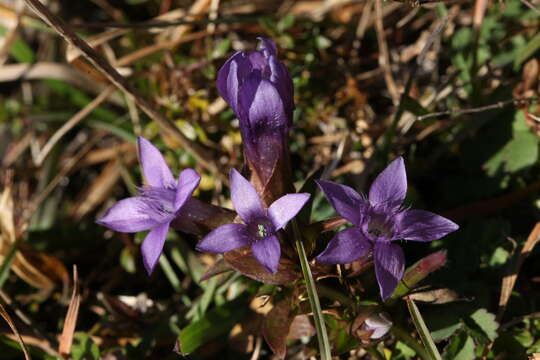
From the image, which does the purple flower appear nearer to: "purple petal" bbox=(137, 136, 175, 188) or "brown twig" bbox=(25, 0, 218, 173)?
"purple petal" bbox=(137, 136, 175, 188)

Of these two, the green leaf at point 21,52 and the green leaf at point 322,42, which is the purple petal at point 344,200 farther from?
the green leaf at point 21,52

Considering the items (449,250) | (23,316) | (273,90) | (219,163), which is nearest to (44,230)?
(23,316)

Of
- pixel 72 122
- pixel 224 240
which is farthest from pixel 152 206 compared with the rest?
pixel 72 122

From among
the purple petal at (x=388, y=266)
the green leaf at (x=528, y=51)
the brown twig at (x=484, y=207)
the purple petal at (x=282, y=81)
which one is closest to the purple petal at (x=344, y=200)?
the purple petal at (x=388, y=266)

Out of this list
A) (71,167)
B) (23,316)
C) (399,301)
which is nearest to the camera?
(399,301)

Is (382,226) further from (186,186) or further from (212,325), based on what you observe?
(212,325)

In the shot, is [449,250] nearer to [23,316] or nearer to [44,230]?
[23,316]

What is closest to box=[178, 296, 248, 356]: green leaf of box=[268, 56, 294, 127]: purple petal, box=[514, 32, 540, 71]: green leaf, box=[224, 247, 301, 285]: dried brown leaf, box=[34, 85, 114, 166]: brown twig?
box=[224, 247, 301, 285]: dried brown leaf
